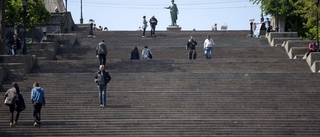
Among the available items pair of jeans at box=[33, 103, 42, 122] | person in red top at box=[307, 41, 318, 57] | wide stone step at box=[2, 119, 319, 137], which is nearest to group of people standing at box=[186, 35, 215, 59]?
person in red top at box=[307, 41, 318, 57]

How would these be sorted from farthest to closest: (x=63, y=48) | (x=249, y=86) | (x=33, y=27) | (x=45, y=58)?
(x=33, y=27)
(x=63, y=48)
(x=45, y=58)
(x=249, y=86)

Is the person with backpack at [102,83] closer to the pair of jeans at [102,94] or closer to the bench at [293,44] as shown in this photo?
the pair of jeans at [102,94]

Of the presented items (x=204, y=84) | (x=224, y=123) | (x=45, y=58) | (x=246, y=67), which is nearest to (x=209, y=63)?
(x=246, y=67)

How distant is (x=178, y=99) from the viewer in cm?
3259

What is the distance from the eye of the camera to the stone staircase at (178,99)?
94.5 feet

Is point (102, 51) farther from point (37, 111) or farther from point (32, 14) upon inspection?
point (32, 14)

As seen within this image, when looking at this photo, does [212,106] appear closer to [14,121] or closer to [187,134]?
[187,134]

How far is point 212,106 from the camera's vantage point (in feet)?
104

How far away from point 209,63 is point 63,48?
9412 millimetres

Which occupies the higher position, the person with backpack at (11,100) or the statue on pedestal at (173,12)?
the statue on pedestal at (173,12)

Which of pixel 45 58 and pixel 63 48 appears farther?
pixel 63 48

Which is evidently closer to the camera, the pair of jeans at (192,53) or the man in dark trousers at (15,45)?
the man in dark trousers at (15,45)

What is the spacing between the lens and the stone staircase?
28812mm

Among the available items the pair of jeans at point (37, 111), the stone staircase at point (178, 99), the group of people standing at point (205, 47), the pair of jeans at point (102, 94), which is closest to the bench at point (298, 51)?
the stone staircase at point (178, 99)
